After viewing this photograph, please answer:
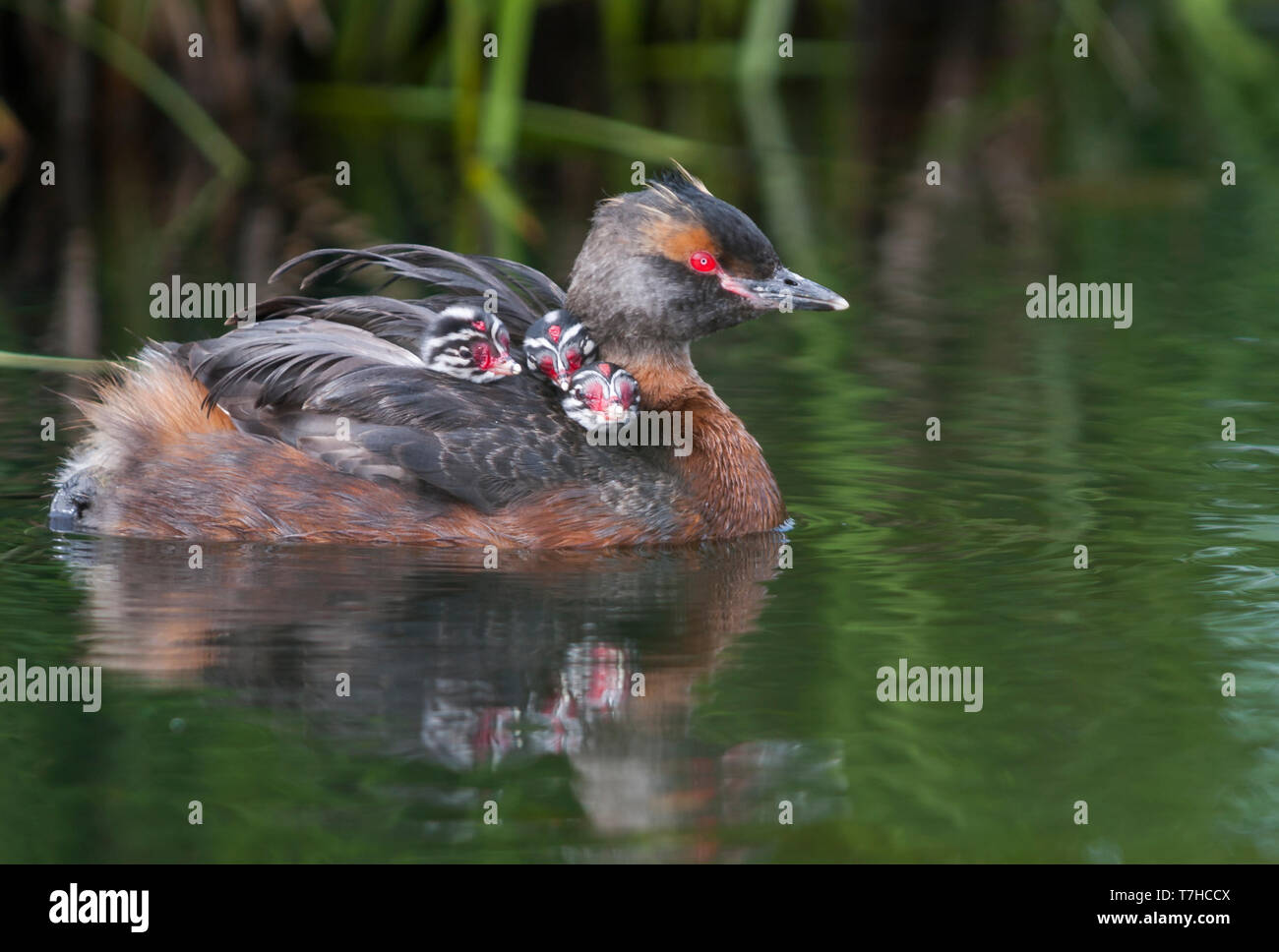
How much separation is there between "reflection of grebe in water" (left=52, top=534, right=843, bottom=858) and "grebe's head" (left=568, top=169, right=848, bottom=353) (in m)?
0.99

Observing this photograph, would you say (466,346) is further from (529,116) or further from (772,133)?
(772,133)

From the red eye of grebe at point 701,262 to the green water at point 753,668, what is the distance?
1.09 meters

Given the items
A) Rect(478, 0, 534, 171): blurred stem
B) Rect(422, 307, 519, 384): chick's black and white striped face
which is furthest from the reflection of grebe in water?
Rect(478, 0, 534, 171): blurred stem

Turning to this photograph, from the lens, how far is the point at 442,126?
22.3 meters

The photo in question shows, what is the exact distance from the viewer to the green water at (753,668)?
17.4 feet

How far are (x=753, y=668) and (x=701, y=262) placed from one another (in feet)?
7.75

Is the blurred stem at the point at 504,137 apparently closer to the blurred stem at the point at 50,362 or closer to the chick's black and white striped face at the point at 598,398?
the blurred stem at the point at 50,362

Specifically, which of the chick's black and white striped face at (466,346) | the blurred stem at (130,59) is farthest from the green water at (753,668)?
the blurred stem at (130,59)

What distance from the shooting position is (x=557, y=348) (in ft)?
27.0

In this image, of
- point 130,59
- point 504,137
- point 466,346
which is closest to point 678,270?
point 466,346

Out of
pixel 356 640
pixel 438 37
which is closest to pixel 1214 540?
pixel 356 640

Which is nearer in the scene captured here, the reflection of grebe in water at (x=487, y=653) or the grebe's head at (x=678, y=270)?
the reflection of grebe in water at (x=487, y=653)
